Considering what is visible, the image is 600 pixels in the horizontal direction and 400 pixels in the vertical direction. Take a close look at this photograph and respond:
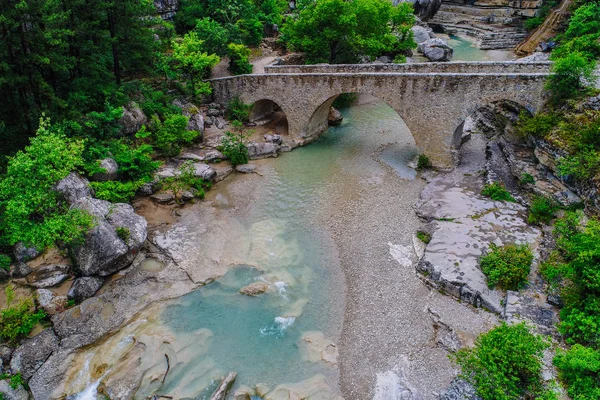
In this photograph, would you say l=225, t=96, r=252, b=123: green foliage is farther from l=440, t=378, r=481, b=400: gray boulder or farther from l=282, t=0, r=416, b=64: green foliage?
l=440, t=378, r=481, b=400: gray boulder

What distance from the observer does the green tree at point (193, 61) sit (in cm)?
2917

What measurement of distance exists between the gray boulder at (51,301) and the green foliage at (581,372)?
60.4ft

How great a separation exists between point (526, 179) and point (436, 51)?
28.8 m

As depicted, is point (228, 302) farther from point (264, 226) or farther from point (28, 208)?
point (28, 208)

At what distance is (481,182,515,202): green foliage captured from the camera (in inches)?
810

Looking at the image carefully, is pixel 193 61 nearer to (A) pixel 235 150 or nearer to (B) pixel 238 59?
(B) pixel 238 59

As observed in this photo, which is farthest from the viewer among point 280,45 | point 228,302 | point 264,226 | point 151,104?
point 280,45

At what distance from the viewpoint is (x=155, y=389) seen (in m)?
13.3

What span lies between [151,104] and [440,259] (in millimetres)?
21468

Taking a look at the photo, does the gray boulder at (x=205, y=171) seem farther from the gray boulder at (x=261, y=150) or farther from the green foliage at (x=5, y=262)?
the green foliage at (x=5, y=262)

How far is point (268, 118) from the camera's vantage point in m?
33.3

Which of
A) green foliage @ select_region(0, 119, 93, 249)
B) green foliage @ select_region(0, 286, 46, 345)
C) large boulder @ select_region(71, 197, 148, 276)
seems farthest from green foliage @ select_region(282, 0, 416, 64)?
green foliage @ select_region(0, 286, 46, 345)

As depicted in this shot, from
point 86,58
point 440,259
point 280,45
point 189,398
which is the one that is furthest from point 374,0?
point 189,398

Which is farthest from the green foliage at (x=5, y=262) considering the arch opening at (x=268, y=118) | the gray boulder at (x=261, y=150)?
the arch opening at (x=268, y=118)
